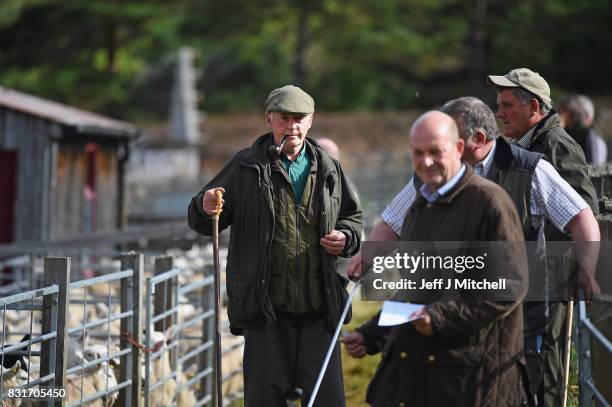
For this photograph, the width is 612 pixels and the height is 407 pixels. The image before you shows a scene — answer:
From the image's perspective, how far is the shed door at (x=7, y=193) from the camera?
1850 centimetres

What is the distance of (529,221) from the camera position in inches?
192

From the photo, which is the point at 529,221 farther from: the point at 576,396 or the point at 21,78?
the point at 21,78

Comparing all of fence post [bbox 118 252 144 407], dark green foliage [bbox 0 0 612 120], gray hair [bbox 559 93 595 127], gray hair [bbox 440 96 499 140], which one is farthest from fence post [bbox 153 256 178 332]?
dark green foliage [bbox 0 0 612 120]

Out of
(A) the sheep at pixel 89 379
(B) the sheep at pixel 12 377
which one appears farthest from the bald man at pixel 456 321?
(A) the sheep at pixel 89 379

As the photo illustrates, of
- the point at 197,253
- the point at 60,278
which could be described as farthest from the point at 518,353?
the point at 197,253

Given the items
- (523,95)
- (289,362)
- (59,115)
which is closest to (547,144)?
(523,95)

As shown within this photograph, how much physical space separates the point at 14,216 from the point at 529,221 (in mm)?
14848

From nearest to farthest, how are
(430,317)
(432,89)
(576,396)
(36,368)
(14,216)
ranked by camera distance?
(430,317) → (576,396) → (36,368) → (14,216) → (432,89)

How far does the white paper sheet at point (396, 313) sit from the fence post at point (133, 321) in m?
3.15

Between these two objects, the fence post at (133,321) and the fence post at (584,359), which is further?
the fence post at (133,321)

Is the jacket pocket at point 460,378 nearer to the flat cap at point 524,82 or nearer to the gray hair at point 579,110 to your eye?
the flat cap at point 524,82

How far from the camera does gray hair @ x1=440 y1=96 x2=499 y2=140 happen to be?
4.71m

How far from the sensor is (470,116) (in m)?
4.74

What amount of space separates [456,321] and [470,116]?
3.40 ft
